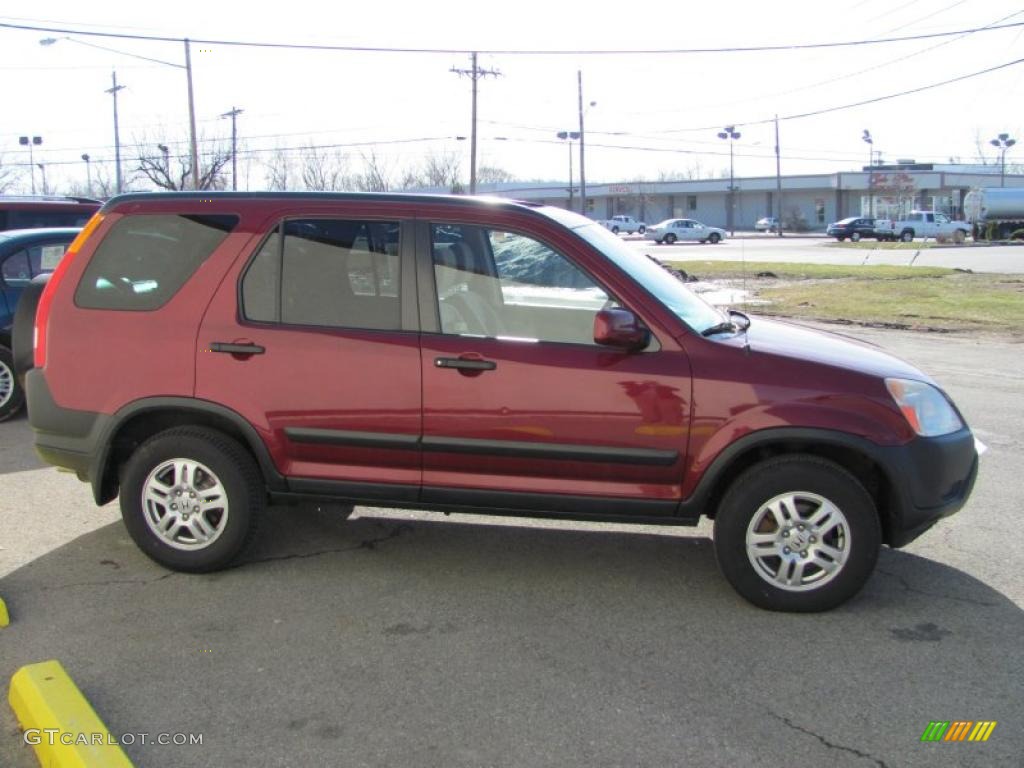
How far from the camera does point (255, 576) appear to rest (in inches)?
180

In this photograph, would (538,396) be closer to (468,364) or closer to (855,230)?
(468,364)

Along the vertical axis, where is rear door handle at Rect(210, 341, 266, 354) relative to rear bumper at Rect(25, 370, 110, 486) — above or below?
above

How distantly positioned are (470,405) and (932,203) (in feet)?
289

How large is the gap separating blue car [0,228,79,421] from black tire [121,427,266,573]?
14.2ft

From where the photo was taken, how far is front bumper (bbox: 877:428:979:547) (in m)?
3.94

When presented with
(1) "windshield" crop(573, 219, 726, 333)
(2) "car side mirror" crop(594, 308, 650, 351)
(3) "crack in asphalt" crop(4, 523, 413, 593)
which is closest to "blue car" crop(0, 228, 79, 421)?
(3) "crack in asphalt" crop(4, 523, 413, 593)

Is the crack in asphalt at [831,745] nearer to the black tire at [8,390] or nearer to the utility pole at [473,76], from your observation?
the black tire at [8,390]

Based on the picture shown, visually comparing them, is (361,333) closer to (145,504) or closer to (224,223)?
(224,223)

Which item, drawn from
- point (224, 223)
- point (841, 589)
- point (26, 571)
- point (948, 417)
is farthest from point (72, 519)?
point (948, 417)

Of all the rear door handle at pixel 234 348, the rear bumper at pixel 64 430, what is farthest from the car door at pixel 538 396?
the rear bumper at pixel 64 430

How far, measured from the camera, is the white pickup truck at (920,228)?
55.3 metres

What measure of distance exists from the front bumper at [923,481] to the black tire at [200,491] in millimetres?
2965

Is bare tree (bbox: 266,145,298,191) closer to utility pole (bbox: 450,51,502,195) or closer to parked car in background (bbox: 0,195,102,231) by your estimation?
utility pole (bbox: 450,51,502,195)

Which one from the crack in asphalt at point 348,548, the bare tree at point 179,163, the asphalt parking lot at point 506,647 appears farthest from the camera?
the bare tree at point 179,163
